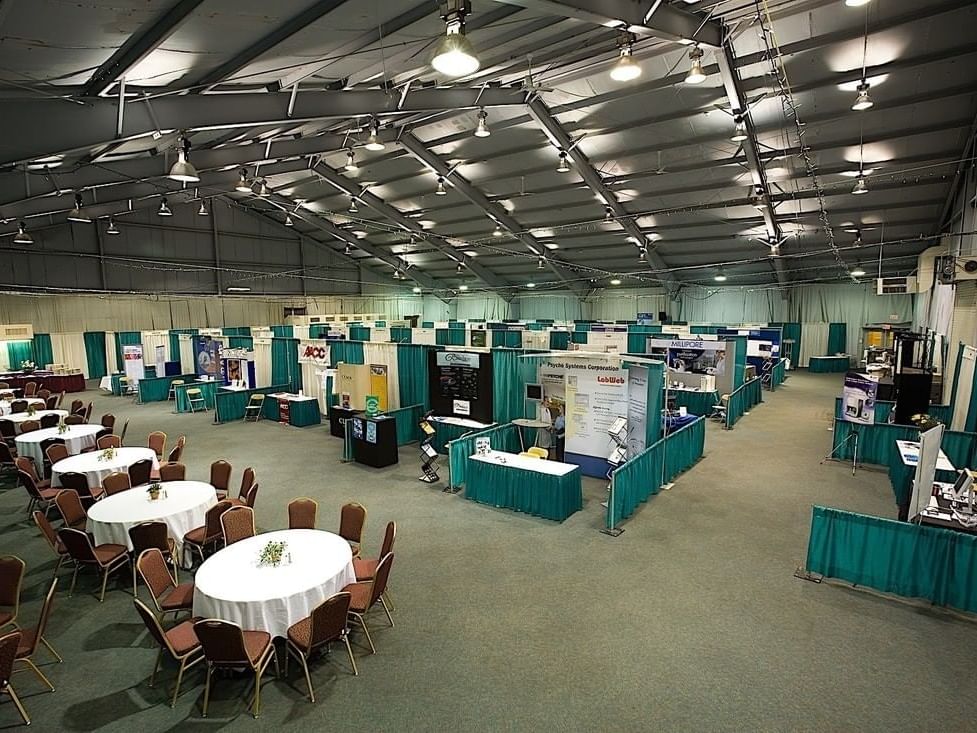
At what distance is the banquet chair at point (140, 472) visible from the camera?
7074 mm

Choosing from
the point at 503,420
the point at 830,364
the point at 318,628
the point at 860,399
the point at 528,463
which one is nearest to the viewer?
the point at 318,628

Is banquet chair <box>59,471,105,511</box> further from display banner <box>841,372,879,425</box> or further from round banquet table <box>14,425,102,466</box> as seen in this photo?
display banner <box>841,372,879,425</box>

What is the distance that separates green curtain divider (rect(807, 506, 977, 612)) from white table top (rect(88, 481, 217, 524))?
272 inches

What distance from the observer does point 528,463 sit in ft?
24.8

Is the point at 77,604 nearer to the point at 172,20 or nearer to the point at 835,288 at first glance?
the point at 172,20

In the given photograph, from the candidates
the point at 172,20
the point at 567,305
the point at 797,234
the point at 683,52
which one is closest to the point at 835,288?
the point at 797,234

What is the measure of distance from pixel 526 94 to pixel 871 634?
11.7m

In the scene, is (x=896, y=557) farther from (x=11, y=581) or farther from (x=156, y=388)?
(x=156, y=388)

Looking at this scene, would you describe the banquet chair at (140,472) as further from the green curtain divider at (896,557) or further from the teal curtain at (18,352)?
the teal curtain at (18,352)

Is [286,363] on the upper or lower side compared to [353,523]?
upper

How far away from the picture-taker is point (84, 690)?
394cm

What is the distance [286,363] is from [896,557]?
48.0 ft

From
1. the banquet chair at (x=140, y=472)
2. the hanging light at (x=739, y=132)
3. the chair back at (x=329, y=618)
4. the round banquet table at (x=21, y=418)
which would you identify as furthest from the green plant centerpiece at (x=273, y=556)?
the hanging light at (x=739, y=132)

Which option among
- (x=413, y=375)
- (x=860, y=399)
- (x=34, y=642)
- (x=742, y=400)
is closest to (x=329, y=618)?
(x=34, y=642)
